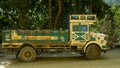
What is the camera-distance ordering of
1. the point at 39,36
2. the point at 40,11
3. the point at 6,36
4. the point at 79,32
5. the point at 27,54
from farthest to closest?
the point at 40,11
the point at 79,32
the point at 39,36
the point at 27,54
the point at 6,36

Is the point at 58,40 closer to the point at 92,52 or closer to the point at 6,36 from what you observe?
the point at 92,52

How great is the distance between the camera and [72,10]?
21.0 m

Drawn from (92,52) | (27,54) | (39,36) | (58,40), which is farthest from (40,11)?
(92,52)

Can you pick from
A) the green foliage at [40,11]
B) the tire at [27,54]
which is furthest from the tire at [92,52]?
the green foliage at [40,11]

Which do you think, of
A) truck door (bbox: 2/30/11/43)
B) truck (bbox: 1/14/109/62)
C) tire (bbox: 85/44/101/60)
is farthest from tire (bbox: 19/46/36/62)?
tire (bbox: 85/44/101/60)

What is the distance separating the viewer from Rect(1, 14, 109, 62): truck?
14.1 m

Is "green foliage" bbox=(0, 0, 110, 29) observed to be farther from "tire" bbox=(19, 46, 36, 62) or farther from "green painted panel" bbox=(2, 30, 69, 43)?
"tire" bbox=(19, 46, 36, 62)

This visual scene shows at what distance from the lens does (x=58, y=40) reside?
14.4 m

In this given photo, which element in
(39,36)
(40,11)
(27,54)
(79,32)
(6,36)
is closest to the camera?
(6,36)

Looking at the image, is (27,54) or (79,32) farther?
Result: (79,32)

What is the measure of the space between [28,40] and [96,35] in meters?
4.02

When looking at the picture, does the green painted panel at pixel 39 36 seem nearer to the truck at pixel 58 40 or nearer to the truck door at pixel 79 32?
the truck at pixel 58 40

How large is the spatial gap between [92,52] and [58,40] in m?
2.14

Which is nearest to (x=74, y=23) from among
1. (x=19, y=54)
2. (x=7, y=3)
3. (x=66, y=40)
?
(x=66, y=40)
